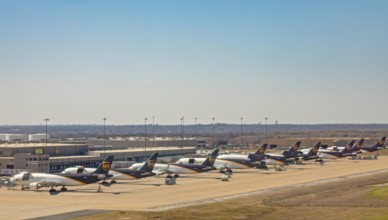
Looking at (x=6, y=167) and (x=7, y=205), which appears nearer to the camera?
(x=7, y=205)

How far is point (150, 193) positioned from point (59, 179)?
15376mm

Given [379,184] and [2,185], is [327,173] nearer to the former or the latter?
[379,184]

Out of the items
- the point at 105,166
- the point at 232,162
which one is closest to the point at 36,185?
the point at 105,166

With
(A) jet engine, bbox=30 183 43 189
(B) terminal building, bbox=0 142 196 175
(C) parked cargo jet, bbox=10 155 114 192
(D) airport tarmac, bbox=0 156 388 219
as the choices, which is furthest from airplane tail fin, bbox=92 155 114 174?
(B) terminal building, bbox=0 142 196 175

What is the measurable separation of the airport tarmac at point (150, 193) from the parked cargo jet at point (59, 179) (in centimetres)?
165

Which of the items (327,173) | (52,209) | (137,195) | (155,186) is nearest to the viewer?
(52,209)

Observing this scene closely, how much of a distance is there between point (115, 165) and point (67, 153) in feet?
72.3

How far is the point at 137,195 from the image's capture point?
10631cm

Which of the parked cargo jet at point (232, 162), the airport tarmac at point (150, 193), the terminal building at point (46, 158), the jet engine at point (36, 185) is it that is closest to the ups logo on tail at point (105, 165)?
the airport tarmac at point (150, 193)

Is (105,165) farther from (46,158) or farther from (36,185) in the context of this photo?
(46,158)

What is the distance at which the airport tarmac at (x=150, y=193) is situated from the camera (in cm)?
9031

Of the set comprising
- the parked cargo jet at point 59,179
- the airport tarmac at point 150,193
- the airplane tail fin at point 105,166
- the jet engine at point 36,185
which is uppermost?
the airplane tail fin at point 105,166

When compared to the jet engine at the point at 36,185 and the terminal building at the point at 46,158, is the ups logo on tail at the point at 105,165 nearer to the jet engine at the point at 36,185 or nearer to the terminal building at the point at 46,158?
the jet engine at the point at 36,185

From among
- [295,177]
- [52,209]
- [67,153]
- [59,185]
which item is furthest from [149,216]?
[67,153]
